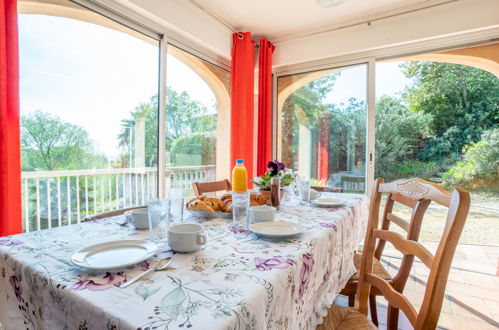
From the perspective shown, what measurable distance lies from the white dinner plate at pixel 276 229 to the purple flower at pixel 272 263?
148mm

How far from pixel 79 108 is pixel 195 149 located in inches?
51.5

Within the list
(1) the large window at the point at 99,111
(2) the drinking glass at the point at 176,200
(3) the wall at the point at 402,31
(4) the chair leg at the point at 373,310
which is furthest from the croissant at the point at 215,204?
(3) the wall at the point at 402,31

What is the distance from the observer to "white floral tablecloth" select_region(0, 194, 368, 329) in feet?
1.57

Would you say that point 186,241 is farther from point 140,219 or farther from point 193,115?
point 193,115

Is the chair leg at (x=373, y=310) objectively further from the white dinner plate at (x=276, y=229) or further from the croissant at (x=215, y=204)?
the croissant at (x=215, y=204)

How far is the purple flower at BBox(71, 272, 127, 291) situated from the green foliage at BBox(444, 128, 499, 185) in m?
3.32

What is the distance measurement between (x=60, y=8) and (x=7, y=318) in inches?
87.0

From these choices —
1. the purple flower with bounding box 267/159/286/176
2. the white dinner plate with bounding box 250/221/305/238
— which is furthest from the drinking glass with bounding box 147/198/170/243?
the purple flower with bounding box 267/159/286/176

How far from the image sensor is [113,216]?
1217 millimetres

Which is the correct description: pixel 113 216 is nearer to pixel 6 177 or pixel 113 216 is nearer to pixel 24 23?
pixel 6 177

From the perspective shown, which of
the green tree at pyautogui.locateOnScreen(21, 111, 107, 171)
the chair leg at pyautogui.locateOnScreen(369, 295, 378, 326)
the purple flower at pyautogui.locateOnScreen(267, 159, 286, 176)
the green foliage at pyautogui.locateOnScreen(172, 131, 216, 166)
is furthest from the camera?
the green foliage at pyautogui.locateOnScreen(172, 131, 216, 166)

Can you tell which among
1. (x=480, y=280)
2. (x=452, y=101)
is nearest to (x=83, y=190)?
(x=480, y=280)

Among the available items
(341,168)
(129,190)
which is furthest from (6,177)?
(341,168)

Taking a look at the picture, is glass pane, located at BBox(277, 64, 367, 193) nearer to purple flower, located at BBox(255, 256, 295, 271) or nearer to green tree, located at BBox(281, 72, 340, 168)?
green tree, located at BBox(281, 72, 340, 168)
